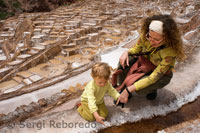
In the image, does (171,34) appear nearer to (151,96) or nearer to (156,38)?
(156,38)

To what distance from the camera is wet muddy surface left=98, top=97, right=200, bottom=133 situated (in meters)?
1.62

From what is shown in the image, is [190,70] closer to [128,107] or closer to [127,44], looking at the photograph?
[128,107]

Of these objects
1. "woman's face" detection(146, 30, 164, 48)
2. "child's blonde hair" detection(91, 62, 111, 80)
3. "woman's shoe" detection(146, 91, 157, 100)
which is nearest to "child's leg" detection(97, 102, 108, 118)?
"child's blonde hair" detection(91, 62, 111, 80)

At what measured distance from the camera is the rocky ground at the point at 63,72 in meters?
1.79

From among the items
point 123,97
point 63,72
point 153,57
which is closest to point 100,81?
point 123,97

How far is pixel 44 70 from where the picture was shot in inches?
167

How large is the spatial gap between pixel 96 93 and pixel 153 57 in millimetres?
712

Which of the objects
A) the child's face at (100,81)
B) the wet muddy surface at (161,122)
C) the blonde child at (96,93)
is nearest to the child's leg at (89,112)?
the blonde child at (96,93)

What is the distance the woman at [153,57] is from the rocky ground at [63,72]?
1.15 feet

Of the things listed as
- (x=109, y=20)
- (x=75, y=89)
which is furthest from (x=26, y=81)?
(x=109, y=20)

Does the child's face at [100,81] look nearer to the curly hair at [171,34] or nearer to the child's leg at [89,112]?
the child's leg at [89,112]

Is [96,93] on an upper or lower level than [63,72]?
upper

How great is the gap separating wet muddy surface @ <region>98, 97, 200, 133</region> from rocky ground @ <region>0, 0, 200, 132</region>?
0.06 meters

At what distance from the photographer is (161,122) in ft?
5.64
